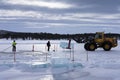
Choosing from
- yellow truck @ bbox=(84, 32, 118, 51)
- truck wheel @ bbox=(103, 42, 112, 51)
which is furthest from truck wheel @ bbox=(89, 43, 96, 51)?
truck wheel @ bbox=(103, 42, 112, 51)

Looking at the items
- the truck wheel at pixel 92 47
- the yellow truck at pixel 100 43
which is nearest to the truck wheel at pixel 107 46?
the yellow truck at pixel 100 43

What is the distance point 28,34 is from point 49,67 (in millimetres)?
157047

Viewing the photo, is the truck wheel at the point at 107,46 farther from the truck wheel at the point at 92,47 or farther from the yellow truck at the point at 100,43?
the truck wheel at the point at 92,47

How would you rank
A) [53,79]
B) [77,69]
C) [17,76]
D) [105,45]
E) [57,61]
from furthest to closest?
[105,45] → [57,61] → [77,69] → [17,76] → [53,79]

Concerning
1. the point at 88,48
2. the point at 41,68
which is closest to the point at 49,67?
the point at 41,68

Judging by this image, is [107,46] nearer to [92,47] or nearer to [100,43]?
[100,43]

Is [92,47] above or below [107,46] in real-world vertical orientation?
below

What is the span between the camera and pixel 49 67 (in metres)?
18.6

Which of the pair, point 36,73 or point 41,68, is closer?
point 36,73

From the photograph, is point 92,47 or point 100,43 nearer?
point 92,47

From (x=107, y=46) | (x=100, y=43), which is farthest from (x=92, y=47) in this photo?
(x=107, y=46)

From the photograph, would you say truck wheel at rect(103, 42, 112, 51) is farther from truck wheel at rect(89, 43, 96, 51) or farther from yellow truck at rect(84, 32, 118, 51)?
truck wheel at rect(89, 43, 96, 51)

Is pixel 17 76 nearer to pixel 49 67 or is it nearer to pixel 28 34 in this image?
pixel 49 67

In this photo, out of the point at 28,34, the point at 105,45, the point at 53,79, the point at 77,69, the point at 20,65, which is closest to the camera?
the point at 53,79
